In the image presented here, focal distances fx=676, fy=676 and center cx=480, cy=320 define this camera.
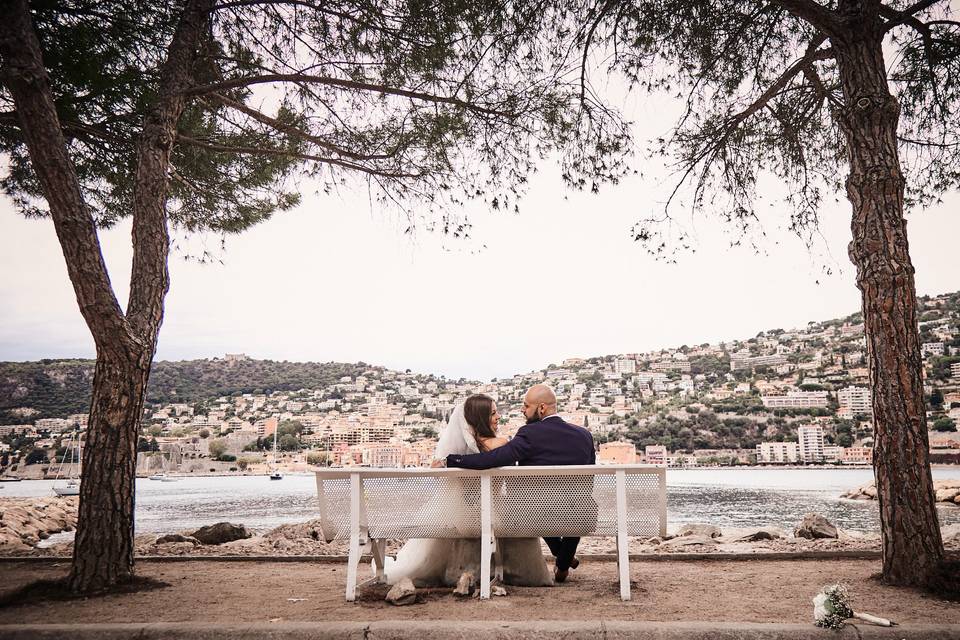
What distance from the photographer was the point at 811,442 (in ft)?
222

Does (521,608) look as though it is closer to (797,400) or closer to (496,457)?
(496,457)

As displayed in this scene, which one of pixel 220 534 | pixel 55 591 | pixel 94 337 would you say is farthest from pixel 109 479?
pixel 220 534

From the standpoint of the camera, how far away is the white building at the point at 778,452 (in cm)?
6719

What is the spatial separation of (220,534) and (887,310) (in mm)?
8261

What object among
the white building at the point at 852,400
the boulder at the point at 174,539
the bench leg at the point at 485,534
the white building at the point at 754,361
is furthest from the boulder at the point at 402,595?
the white building at the point at 754,361

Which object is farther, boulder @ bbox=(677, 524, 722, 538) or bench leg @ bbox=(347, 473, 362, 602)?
boulder @ bbox=(677, 524, 722, 538)

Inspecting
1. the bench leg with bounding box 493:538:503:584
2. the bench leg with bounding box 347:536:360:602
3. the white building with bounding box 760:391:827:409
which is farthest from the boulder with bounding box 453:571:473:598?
the white building with bounding box 760:391:827:409

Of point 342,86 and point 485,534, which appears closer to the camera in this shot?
point 485,534

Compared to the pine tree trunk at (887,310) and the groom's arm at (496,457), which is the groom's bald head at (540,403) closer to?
the groom's arm at (496,457)

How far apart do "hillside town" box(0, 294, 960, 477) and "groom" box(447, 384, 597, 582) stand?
145 ft

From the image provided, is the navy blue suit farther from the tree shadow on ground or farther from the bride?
the tree shadow on ground

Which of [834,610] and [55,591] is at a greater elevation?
[834,610]

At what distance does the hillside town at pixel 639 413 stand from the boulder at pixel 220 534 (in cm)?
3924

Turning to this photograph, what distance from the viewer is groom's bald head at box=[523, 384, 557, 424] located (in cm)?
394
